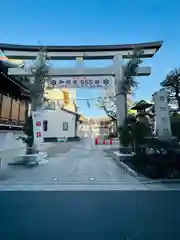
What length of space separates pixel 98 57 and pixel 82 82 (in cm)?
Result: 188

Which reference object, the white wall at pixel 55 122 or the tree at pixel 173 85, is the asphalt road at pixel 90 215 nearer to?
the tree at pixel 173 85

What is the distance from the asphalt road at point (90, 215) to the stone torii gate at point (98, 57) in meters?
6.93

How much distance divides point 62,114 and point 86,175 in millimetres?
25415

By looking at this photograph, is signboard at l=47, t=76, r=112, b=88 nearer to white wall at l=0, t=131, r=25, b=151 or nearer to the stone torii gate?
the stone torii gate

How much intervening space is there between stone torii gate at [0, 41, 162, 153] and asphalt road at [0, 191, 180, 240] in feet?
22.7

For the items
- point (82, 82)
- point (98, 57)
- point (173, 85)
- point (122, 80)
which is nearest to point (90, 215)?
point (122, 80)

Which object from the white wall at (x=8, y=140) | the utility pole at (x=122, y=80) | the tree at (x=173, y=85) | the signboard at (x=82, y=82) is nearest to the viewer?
the utility pole at (x=122, y=80)

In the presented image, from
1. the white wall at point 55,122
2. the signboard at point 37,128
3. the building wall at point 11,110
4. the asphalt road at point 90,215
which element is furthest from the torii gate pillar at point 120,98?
the white wall at point 55,122

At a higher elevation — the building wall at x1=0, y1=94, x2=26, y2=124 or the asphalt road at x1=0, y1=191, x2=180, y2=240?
the building wall at x1=0, y1=94, x2=26, y2=124

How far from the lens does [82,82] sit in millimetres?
12586

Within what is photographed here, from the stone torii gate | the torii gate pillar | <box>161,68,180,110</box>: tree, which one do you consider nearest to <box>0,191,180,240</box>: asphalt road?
the torii gate pillar

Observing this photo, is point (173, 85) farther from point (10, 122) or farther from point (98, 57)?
point (10, 122)

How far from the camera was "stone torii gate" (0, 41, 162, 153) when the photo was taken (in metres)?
12.0

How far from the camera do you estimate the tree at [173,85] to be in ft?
63.1
